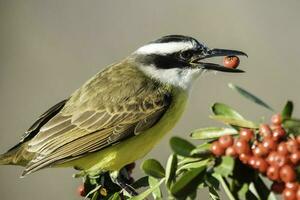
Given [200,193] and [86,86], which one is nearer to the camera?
[86,86]

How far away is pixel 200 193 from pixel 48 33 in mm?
3898

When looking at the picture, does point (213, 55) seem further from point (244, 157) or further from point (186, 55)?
point (244, 157)

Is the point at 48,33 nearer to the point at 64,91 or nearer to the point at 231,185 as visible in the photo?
the point at 64,91

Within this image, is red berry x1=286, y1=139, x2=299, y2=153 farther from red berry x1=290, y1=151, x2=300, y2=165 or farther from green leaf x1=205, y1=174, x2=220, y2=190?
green leaf x1=205, y1=174, x2=220, y2=190

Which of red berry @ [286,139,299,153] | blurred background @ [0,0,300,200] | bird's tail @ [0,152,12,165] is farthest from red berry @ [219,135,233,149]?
blurred background @ [0,0,300,200]

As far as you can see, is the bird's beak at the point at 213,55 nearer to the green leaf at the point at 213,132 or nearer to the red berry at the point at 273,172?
the green leaf at the point at 213,132

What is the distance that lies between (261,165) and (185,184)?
0.94ft

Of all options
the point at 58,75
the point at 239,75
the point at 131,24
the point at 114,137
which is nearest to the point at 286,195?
the point at 114,137

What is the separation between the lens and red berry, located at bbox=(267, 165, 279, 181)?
2969 mm

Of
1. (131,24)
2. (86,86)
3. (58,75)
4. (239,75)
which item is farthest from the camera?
(131,24)

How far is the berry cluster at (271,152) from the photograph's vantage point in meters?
2.95

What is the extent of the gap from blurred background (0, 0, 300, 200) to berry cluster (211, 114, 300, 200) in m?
6.59

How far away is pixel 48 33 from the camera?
39.7 ft

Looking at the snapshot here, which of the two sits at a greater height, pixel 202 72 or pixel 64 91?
pixel 202 72
